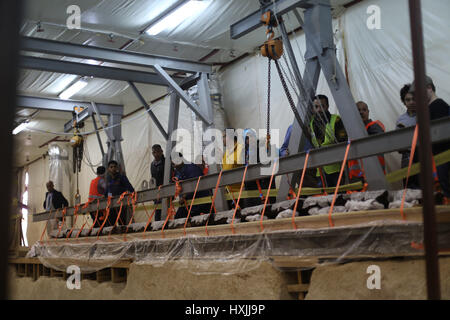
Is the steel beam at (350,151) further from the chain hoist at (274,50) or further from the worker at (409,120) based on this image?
the worker at (409,120)

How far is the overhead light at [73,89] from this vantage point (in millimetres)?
10352

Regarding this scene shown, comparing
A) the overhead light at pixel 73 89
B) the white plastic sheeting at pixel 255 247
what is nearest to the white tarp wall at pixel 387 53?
the white plastic sheeting at pixel 255 247

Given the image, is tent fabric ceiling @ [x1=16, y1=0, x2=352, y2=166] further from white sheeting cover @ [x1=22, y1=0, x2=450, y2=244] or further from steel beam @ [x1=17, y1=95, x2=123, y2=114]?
white sheeting cover @ [x1=22, y1=0, x2=450, y2=244]

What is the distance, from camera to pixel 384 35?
22.4 feet

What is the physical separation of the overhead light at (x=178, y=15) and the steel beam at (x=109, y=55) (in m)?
0.53

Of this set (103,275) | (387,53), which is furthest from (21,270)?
(387,53)

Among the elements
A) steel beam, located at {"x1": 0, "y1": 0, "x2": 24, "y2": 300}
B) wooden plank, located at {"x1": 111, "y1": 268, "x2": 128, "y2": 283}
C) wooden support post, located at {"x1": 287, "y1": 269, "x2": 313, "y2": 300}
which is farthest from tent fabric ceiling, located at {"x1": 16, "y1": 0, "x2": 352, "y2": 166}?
steel beam, located at {"x1": 0, "y1": 0, "x2": 24, "y2": 300}

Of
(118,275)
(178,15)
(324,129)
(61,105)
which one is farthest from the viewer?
(61,105)

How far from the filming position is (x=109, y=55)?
8.15 m

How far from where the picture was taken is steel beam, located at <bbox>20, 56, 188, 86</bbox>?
332 inches

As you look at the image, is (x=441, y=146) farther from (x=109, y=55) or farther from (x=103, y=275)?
(x=109, y=55)

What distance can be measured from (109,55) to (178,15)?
1.40 meters
